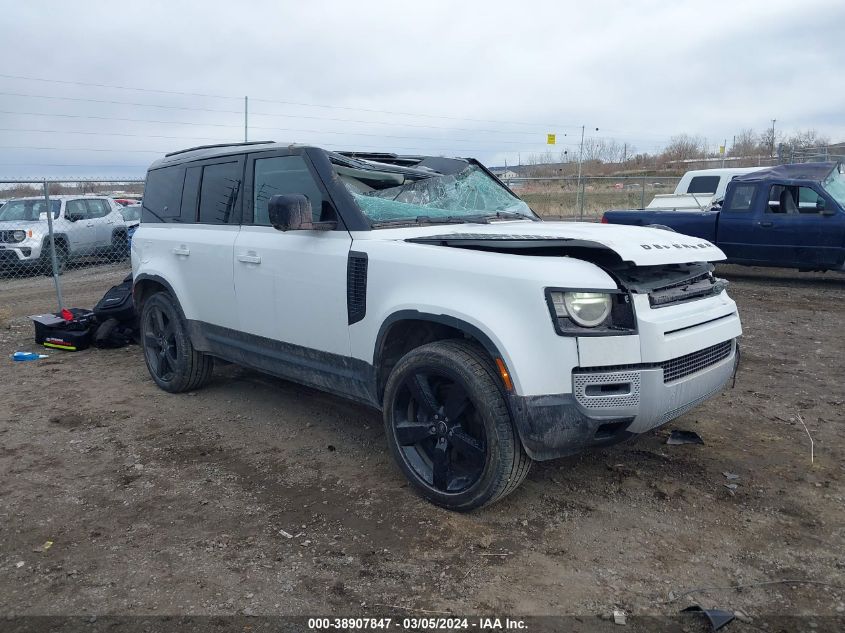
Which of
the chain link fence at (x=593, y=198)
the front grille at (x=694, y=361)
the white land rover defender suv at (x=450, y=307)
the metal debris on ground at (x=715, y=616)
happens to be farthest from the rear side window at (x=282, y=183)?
the chain link fence at (x=593, y=198)

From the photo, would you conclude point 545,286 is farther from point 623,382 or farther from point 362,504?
point 362,504

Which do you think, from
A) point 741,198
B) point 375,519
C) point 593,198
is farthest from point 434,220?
point 593,198

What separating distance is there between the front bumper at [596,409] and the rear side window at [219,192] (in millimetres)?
2749

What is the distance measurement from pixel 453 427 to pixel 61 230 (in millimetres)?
13142

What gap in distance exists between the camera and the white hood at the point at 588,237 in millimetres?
3213

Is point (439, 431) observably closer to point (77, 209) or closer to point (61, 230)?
point (61, 230)

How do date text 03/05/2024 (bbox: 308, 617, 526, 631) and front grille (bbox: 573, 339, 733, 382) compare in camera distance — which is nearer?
date text 03/05/2024 (bbox: 308, 617, 526, 631)

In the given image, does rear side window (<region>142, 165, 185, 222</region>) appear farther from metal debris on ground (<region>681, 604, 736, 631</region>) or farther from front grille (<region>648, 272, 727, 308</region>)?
metal debris on ground (<region>681, 604, 736, 631</region>)

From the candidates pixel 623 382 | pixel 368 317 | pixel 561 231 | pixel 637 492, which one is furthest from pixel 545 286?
pixel 637 492

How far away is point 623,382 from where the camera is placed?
9.96 ft

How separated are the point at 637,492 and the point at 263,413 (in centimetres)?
282

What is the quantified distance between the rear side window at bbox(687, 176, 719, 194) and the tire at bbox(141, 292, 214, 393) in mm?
12334

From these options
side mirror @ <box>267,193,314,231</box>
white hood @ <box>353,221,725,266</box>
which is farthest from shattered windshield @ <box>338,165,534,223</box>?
side mirror @ <box>267,193,314,231</box>

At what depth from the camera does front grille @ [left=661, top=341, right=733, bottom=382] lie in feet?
10.4
